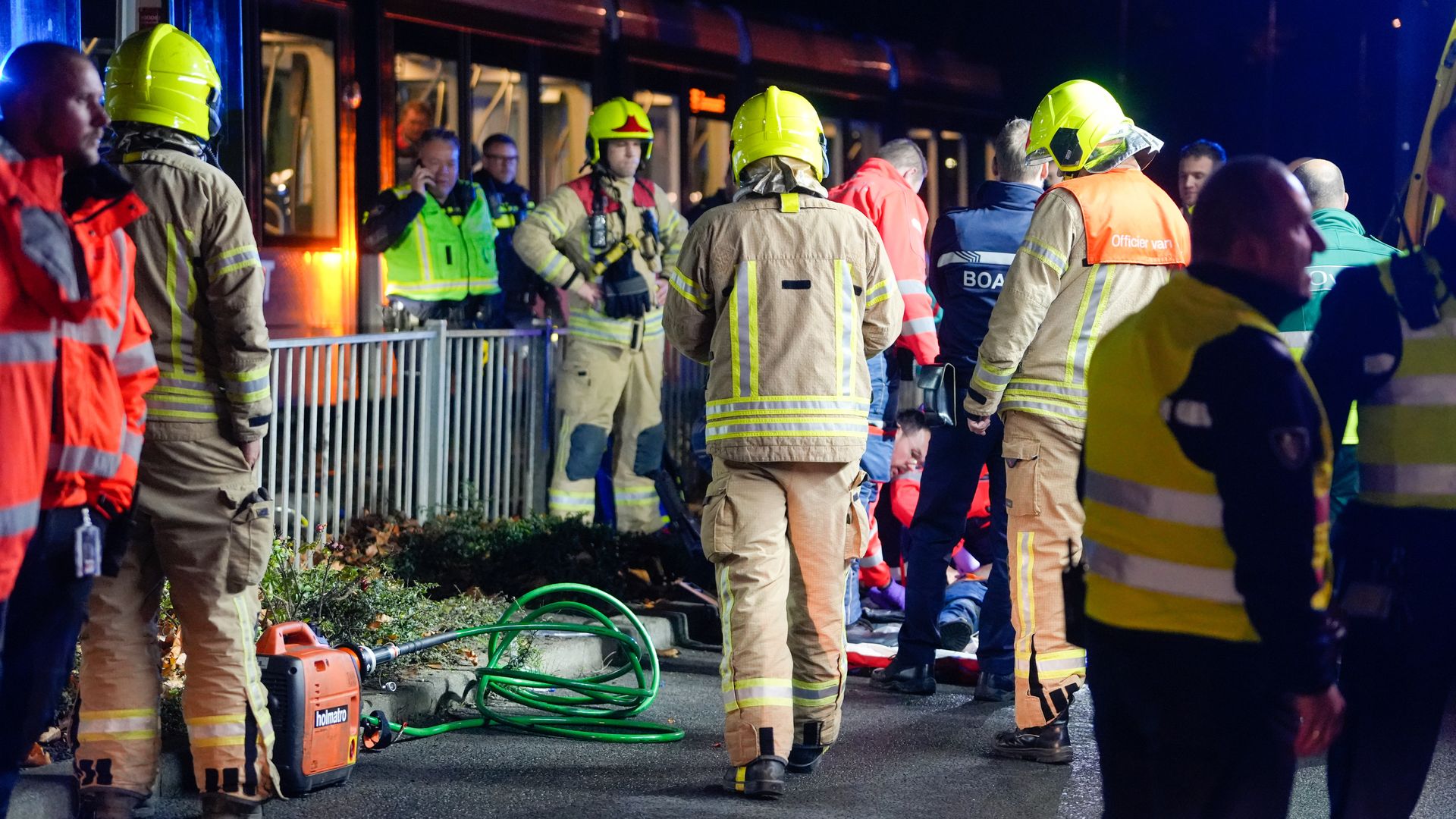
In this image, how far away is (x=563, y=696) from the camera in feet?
21.4

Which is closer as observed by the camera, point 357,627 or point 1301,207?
point 1301,207

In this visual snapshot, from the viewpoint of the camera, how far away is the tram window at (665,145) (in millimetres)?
13242

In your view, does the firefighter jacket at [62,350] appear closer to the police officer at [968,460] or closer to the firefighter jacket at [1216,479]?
the firefighter jacket at [1216,479]

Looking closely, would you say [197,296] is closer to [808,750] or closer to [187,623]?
[187,623]

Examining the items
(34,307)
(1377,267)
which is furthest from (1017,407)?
(34,307)

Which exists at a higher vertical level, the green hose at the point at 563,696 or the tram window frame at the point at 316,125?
the tram window frame at the point at 316,125

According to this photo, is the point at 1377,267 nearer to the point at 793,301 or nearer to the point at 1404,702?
the point at 1404,702

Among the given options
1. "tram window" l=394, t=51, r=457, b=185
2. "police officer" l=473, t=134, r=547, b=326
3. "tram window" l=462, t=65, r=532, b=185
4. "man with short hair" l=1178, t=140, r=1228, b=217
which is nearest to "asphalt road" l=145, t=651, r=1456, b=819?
"man with short hair" l=1178, t=140, r=1228, b=217

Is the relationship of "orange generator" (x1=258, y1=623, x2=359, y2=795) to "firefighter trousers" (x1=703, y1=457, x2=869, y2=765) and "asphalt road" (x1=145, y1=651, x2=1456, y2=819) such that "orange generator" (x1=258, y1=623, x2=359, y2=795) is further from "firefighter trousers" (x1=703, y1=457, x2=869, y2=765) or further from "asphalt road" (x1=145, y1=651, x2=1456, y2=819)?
"firefighter trousers" (x1=703, y1=457, x2=869, y2=765)

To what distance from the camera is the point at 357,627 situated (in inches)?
242

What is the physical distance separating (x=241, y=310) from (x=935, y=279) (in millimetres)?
3248

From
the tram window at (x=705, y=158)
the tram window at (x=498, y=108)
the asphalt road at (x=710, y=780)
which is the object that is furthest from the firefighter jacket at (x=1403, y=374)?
the tram window at (x=705, y=158)

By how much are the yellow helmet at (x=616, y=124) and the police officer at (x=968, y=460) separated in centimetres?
247

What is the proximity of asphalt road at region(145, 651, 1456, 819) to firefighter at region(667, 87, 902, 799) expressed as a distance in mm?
203
